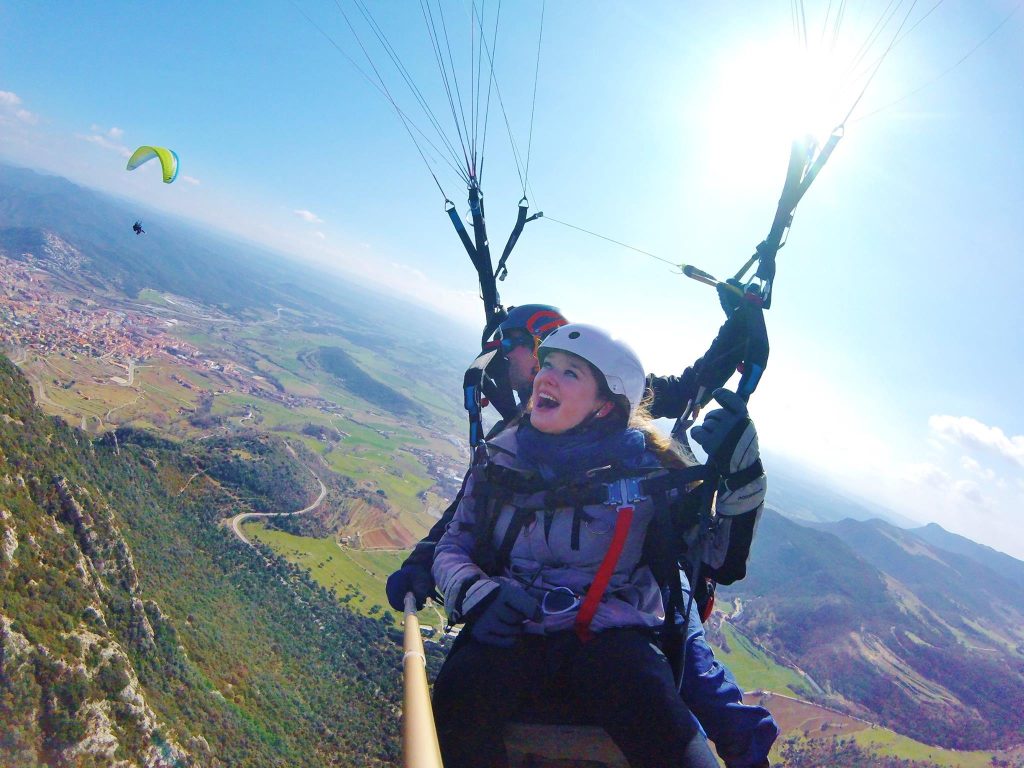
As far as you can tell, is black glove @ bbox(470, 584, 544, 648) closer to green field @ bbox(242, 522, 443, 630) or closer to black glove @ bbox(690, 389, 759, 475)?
black glove @ bbox(690, 389, 759, 475)

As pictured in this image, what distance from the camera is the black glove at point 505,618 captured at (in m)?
2.05

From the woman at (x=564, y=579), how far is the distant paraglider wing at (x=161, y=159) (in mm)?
16568

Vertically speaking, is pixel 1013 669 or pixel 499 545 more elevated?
pixel 499 545

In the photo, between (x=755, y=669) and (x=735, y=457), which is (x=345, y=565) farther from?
(x=735, y=457)

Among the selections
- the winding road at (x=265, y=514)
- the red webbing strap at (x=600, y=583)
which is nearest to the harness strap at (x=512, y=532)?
the red webbing strap at (x=600, y=583)

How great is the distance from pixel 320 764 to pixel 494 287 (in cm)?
2607

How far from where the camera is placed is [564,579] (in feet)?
7.52

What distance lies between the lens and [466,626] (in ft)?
7.34

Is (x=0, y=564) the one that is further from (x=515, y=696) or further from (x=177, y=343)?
(x=177, y=343)

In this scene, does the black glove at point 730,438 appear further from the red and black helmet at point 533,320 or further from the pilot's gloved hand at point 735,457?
the red and black helmet at point 533,320

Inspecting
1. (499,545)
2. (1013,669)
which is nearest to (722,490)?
(499,545)

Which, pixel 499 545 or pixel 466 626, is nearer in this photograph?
pixel 466 626

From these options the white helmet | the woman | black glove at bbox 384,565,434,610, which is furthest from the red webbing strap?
black glove at bbox 384,565,434,610

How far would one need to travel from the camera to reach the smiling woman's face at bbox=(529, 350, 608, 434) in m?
2.67
